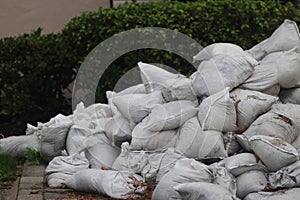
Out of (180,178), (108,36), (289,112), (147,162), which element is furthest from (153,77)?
(108,36)

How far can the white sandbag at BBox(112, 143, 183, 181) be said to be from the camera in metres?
5.54

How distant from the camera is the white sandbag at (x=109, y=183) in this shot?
5410 mm

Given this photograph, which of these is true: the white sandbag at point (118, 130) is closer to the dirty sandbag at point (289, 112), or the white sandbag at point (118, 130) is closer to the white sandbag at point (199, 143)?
the white sandbag at point (199, 143)

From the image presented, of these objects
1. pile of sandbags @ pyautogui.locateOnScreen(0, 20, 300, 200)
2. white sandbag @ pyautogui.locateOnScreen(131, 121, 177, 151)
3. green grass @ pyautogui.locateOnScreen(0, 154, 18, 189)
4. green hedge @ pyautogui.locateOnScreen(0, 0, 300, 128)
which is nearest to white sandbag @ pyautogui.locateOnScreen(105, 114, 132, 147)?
pile of sandbags @ pyautogui.locateOnScreen(0, 20, 300, 200)

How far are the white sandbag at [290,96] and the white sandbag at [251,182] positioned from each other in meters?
1.05

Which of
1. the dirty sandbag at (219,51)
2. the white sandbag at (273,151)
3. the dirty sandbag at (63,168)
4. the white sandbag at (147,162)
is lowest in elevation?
the dirty sandbag at (63,168)

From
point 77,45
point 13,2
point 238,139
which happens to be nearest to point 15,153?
point 77,45

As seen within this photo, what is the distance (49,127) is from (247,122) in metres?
1.97

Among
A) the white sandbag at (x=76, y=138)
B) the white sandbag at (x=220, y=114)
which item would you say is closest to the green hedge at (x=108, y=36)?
the white sandbag at (x=76, y=138)

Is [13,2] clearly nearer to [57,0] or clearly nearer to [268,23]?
[57,0]

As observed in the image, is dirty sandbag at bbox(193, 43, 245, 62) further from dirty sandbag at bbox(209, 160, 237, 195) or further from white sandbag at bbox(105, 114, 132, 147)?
dirty sandbag at bbox(209, 160, 237, 195)

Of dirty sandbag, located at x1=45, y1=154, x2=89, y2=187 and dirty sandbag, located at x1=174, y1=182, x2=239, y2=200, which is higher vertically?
dirty sandbag, located at x1=174, y1=182, x2=239, y2=200

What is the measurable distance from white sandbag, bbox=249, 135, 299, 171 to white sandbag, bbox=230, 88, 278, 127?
490 mm

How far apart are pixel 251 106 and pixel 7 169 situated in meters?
2.54
